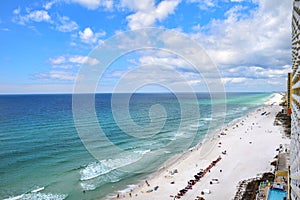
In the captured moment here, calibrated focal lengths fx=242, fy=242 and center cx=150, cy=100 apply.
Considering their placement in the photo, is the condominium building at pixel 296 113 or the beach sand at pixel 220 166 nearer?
the condominium building at pixel 296 113

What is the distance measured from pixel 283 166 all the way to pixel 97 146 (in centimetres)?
3252

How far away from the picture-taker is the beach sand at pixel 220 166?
2842 centimetres

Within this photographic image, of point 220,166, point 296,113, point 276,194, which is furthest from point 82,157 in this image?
point 296,113

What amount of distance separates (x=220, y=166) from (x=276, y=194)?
14707 millimetres

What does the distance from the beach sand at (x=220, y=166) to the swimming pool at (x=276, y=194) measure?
4.47 meters

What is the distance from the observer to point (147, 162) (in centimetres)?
3984

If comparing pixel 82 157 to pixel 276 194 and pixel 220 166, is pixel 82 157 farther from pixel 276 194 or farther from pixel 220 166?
pixel 276 194

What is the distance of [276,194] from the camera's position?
2217cm

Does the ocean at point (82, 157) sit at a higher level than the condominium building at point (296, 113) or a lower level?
lower

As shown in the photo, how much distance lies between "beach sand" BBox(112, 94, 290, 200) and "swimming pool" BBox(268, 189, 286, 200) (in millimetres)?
4474

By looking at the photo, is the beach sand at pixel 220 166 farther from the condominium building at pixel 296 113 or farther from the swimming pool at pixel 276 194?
the condominium building at pixel 296 113

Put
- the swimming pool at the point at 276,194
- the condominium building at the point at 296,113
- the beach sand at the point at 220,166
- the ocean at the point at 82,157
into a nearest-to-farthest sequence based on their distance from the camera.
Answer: the condominium building at the point at 296,113 < the swimming pool at the point at 276,194 < the beach sand at the point at 220,166 < the ocean at the point at 82,157

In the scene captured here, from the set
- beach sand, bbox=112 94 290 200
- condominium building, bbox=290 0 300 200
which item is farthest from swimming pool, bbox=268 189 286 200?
condominium building, bbox=290 0 300 200

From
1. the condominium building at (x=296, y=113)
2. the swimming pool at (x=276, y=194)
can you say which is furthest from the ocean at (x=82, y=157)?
the condominium building at (x=296, y=113)
